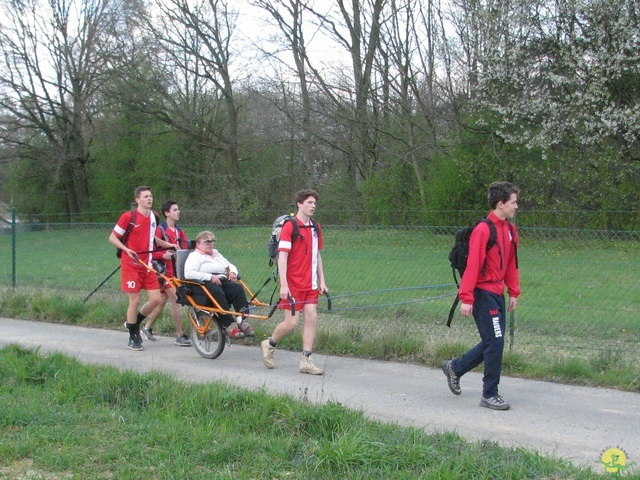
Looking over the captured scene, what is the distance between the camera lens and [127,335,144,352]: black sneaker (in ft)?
29.2

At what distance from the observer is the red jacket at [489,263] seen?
6031 millimetres

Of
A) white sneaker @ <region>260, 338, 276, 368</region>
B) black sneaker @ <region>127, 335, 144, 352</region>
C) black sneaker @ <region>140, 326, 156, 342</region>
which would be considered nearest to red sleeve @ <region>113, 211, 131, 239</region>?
black sneaker @ <region>127, 335, 144, 352</region>

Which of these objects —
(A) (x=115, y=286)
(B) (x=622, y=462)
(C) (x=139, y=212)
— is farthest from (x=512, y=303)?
(A) (x=115, y=286)

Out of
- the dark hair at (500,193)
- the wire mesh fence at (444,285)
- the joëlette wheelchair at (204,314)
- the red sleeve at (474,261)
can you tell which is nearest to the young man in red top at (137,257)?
the joëlette wheelchair at (204,314)

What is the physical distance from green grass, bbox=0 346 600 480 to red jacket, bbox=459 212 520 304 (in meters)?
1.47

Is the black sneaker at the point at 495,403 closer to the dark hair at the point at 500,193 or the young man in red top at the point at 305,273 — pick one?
the dark hair at the point at 500,193

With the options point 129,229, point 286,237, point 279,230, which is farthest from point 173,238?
point 286,237

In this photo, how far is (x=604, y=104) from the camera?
21.9m

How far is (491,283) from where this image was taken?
616 cm

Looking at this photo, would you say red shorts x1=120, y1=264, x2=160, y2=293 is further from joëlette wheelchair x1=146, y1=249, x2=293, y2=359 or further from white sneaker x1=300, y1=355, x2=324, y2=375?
white sneaker x1=300, y1=355, x2=324, y2=375

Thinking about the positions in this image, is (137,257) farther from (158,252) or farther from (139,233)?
(158,252)

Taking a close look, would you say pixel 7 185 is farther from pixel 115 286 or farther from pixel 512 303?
pixel 512 303

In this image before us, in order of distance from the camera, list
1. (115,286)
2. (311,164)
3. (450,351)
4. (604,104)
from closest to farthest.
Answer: (450,351), (115,286), (604,104), (311,164)

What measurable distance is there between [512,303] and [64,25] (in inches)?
1430
